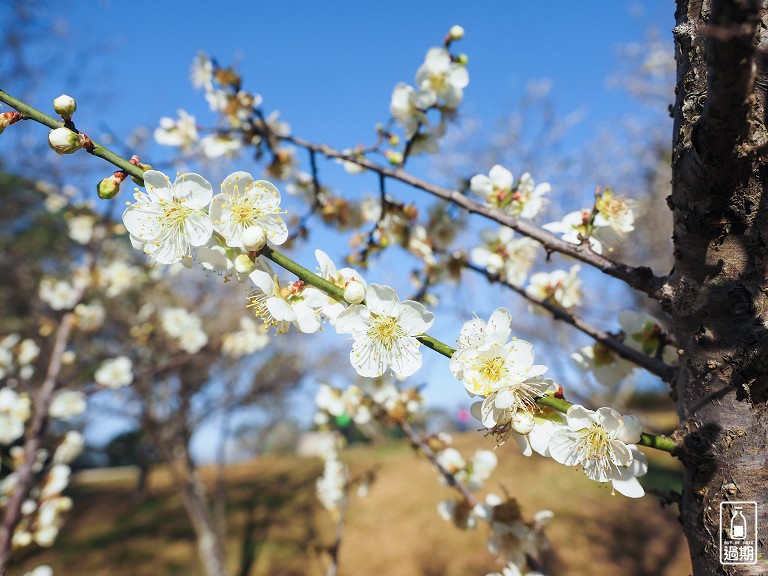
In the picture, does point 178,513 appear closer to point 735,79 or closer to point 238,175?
point 238,175

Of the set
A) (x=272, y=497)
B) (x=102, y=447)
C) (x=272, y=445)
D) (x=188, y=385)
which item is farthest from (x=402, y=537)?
(x=272, y=445)

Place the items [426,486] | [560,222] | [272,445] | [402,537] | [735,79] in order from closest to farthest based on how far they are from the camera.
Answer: [735,79], [560,222], [402,537], [426,486], [272,445]

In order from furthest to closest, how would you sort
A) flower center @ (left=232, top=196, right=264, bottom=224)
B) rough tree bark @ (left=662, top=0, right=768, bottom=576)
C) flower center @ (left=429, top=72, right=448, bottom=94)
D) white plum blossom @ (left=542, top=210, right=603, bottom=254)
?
flower center @ (left=429, top=72, right=448, bottom=94) → white plum blossom @ (left=542, top=210, right=603, bottom=254) → flower center @ (left=232, top=196, right=264, bottom=224) → rough tree bark @ (left=662, top=0, right=768, bottom=576)

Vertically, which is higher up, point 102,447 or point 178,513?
point 102,447

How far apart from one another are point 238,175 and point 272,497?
8.12m

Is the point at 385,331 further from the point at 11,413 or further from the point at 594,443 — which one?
the point at 11,413

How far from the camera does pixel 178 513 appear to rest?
25.5 feet

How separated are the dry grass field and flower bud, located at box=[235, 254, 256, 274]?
4.29 m

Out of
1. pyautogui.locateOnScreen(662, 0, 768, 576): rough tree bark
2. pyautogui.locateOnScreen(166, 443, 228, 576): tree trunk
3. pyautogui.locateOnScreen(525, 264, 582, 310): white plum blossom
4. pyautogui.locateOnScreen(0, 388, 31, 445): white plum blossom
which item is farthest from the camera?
pyautogui.locateOnScreen(166, 443, 228, 576): tree trunk

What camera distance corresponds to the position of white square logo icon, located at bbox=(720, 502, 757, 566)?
0.78 meters

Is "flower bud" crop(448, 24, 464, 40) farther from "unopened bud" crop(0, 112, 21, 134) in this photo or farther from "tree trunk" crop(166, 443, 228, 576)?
"tree trunk" crop(166, 443, 228, 576)

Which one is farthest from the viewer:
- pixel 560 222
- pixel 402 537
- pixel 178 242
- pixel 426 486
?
pixel 426 486

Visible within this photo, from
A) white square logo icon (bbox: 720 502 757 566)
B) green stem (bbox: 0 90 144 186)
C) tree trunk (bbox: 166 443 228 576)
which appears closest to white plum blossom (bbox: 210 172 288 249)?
green stem (bbox: 0 90 144 186)

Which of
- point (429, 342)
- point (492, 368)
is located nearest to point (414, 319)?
point (429, 342)
